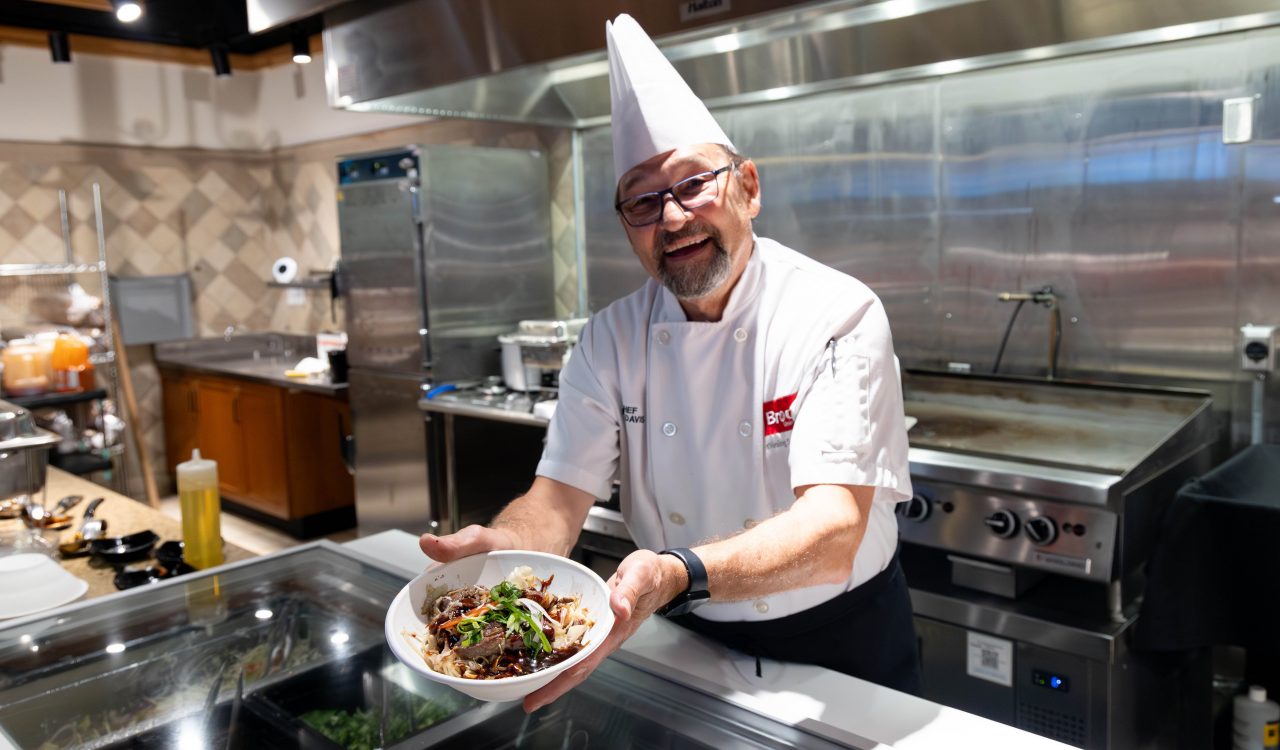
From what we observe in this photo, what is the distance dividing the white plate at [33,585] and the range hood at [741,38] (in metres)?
1.74

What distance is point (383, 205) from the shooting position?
168 inches

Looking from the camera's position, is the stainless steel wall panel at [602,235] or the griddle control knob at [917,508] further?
the stainless steel wall panel at [602,235]

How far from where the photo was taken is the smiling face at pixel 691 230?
153 cm

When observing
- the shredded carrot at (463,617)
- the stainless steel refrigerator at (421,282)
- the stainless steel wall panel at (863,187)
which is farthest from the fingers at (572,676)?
the stainless steel refrigerator at (421,282)

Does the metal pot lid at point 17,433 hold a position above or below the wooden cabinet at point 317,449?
above

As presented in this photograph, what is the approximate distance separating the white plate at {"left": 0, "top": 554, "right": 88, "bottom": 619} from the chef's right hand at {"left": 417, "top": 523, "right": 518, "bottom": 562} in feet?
3.09

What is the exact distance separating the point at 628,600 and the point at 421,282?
337 centimetres

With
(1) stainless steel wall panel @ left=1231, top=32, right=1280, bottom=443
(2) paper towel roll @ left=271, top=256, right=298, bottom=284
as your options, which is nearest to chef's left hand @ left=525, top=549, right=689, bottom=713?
(1) stainless steel wall panel @ left=1231, top=32, right=1280, bottom=443

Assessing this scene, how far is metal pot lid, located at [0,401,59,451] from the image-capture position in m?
1.97

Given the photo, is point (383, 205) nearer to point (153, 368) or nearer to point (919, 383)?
point (919, 383)

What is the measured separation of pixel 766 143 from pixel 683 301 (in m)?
2.18

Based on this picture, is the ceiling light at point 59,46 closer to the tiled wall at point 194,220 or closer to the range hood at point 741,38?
the tiled wall at point 194,220

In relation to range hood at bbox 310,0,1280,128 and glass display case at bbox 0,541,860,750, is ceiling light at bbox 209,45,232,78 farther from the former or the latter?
glass display case at bbox 0,541,860,750

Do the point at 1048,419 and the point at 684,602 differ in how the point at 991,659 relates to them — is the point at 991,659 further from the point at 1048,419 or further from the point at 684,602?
the point at 684,602
